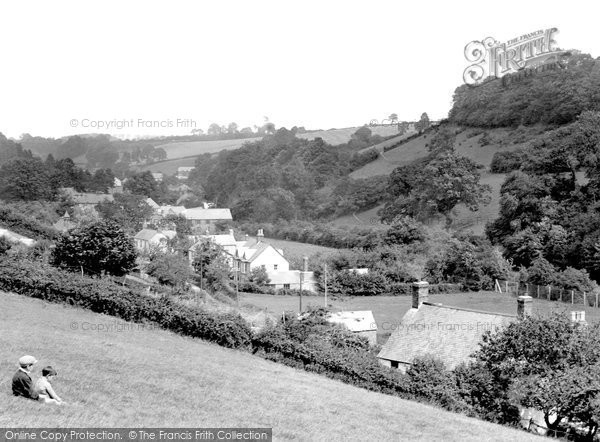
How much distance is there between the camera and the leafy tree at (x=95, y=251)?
41.1 m

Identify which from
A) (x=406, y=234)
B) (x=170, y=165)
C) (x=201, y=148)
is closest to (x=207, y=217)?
(x=406, y=234)

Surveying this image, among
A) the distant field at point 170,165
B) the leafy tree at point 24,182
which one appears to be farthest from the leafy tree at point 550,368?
the distant field at point 170,165

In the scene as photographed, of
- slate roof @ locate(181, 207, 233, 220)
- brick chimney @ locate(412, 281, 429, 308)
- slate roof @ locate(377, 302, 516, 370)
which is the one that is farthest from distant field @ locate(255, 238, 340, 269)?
slate roof @ locate(377, 302, 516, 370)

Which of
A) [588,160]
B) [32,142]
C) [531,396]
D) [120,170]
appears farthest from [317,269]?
[32,142]

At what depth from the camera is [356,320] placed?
3638 cm

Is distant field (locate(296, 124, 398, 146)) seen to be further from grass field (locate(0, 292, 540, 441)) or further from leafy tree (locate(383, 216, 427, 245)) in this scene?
grass field (locate(0, 292, 540, 441))

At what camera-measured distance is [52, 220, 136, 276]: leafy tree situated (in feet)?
135

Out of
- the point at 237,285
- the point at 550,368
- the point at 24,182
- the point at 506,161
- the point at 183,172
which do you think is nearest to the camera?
the point at 550,368

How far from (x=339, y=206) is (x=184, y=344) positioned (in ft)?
248

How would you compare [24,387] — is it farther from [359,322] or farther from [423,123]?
[423,123]

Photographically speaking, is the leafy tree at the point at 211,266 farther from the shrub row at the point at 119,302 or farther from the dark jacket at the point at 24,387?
the dark jacket at the point at 24,387

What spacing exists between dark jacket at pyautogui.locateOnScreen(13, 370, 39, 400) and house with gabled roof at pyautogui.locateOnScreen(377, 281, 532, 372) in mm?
19404

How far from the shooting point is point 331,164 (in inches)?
4929

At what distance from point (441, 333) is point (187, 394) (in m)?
16.9
